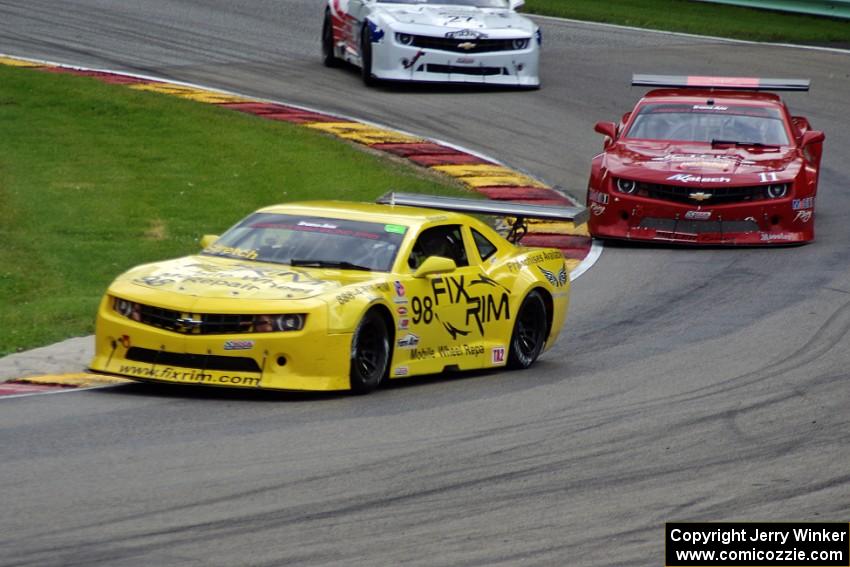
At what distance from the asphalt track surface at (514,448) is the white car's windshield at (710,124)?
1772 mm

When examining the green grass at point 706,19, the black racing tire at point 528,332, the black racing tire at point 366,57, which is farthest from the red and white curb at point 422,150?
the green grass at point 706,19

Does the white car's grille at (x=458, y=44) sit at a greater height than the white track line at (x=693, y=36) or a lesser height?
greater

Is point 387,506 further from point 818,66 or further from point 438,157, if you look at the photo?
point 818,66

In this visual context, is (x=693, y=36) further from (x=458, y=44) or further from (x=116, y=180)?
(x=116, y=180)

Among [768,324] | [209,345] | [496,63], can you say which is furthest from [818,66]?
[209,345]

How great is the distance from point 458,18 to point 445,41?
411 mm

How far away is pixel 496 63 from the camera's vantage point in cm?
2462

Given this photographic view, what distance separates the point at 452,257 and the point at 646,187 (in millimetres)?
6126

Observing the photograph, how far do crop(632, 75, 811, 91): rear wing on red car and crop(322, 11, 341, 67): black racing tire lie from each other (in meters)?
8.20

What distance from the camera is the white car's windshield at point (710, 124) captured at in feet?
61.5

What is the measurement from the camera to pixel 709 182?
1755 centimetres

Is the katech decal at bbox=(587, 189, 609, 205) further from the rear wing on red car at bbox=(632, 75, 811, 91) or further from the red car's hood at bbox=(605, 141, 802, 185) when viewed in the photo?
the rear wing on red car at bbox=(632, 75, 811, 91)

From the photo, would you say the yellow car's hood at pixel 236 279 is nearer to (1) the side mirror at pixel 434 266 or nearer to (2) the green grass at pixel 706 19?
(1) the side mirror at pixel 434 266

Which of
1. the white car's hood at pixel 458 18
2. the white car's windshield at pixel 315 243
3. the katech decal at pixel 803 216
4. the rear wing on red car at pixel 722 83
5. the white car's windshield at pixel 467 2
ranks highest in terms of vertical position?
the white car's windshield at pixel 467 2
